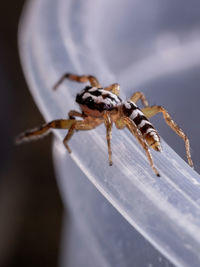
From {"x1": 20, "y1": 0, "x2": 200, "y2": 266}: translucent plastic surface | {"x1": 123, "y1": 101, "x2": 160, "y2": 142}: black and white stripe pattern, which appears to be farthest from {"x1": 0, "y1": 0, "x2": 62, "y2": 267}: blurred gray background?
{"x1": 123, "y1": 101, "x2": 160, "y2": 142}: black and white stripe pattern

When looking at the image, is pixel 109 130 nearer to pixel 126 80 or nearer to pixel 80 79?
pixel 80 79

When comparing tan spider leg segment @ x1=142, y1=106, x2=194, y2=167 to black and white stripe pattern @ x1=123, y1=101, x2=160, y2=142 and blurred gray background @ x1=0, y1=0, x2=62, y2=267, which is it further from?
blurred gray background @ x1=0, y1=0, x2=62, y2=267

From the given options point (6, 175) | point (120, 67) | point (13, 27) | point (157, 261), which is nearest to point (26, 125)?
point (6, 175)

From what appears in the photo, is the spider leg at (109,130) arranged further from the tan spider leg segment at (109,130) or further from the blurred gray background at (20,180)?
the blurred gray background at (20,180)

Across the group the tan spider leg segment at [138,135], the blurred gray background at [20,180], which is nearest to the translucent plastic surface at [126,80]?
the tan spider leg segment at [138,135]

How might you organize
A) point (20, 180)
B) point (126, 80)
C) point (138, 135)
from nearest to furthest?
point (138, 135), point (126, 80), point (20, 180)

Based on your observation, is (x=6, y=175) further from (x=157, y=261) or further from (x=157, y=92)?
(x=157, y=261)

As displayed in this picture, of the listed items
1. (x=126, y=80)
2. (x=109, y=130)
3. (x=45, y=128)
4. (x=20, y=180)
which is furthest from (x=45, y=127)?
(x=20, y=180)
